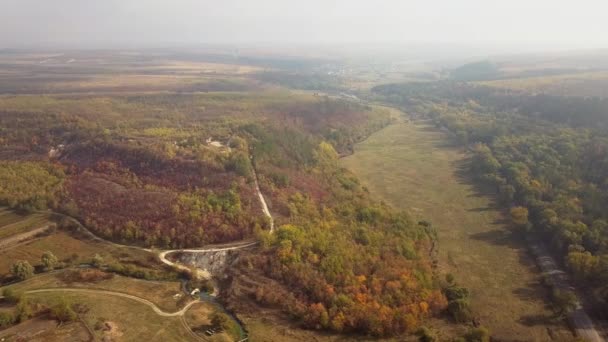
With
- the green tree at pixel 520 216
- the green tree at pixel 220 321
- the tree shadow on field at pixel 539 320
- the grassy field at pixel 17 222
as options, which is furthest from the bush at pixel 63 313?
the green tree at pixel 520 216

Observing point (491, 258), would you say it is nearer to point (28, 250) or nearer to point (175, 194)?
point (175, 194)

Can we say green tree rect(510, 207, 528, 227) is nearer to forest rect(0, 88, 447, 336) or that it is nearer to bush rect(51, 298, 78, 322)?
forest rect(0, 88, 447, 336)

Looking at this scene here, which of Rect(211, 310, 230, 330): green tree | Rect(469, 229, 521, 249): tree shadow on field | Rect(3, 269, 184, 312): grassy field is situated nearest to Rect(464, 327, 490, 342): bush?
Rect(211, 310, 230, 330): green tree

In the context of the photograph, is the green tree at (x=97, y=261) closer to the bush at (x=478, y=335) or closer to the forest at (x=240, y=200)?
the forest at (x=240, y=200)

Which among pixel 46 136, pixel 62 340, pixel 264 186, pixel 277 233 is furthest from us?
pixel 46 136

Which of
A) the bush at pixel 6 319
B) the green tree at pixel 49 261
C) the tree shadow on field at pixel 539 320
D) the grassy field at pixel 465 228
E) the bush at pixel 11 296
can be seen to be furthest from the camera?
the green tree at pixel 49 261

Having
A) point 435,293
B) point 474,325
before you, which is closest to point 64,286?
point 435,293

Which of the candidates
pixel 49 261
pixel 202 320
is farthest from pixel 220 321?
pixel 49 261
